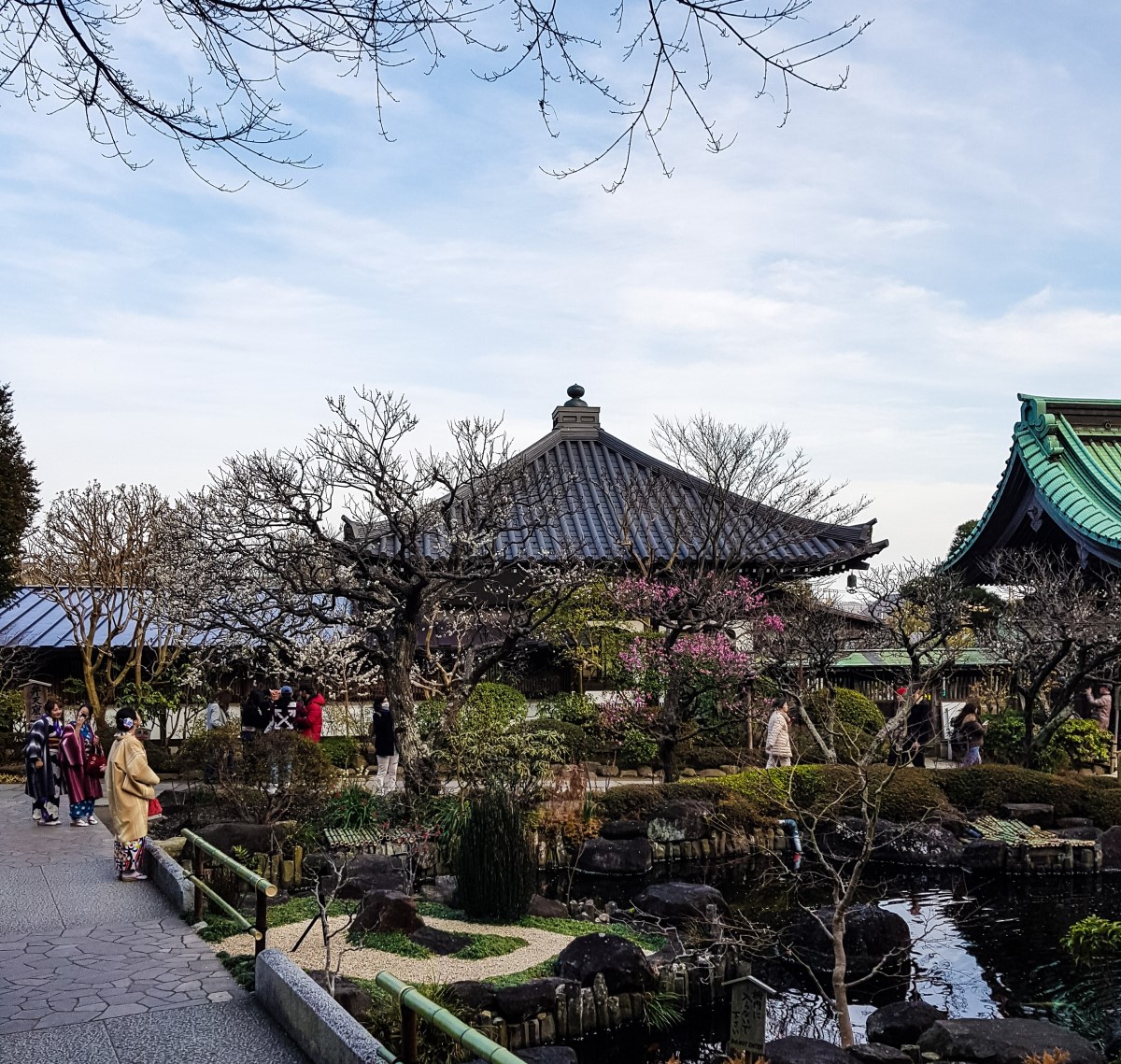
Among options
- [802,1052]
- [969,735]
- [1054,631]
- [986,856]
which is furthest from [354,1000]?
[969,735]

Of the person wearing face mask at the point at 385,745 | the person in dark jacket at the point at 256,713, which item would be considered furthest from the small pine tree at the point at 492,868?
the person in dark jacket at the point at 256,713

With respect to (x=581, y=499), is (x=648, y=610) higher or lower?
lower

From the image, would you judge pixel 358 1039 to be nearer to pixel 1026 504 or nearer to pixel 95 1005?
pixel 95 1005

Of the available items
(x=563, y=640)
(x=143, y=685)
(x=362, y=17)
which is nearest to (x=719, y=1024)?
(x=362, y=17)

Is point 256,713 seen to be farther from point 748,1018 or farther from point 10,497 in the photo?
point 748,1018

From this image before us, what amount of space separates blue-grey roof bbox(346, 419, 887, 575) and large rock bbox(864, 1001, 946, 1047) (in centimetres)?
1376

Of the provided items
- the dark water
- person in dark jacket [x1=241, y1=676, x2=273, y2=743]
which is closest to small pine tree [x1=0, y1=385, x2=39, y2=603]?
person in dark jacket [x1=241, y1=676, x2=273, y2=743]

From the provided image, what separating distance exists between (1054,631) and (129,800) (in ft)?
46.3

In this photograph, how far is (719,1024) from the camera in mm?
9023

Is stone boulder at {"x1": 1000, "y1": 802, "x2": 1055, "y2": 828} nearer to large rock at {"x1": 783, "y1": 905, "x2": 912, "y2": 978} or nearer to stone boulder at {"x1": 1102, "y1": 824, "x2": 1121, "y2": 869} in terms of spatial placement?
stone boulder at {"x1": 1102, "y1": 824, "x2": 1121, "y2": 869}

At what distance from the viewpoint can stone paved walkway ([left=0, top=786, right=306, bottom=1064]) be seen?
6172 mm

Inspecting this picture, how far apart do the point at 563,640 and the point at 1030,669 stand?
8.65m

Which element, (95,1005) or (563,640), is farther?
(563,640)

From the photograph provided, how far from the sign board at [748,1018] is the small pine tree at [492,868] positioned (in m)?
4.28
